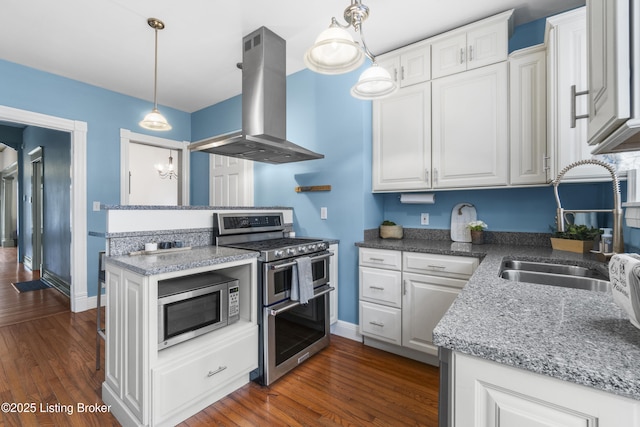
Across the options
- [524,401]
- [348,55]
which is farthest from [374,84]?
[524,401]

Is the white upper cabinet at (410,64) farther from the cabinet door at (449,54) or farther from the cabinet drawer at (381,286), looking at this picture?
the cabinet drawer at (381,286)

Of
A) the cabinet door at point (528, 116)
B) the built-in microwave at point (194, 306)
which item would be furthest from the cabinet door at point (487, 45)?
the built-in microwave at point (194, 306)

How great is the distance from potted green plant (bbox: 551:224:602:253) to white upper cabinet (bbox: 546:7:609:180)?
354 millimetres

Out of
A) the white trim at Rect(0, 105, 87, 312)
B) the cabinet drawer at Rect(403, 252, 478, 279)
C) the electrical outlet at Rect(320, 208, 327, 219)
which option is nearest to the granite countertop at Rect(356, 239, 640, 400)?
the cabinet drawer at Rect(403, 252, 478, 279)

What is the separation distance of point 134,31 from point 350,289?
3005mm

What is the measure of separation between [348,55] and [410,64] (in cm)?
123

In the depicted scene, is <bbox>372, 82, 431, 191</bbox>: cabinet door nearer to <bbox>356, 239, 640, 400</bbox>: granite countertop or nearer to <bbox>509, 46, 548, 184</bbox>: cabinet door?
<bbox>509, 46, 548, 184</bbox>: cabinet door

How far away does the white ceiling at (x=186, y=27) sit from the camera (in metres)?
2.20

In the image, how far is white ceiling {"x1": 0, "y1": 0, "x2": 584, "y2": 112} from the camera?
220 centimetres

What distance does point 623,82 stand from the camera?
62cm

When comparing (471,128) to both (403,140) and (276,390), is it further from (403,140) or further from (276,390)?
(276,390)

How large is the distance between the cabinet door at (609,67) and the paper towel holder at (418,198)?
1.82 m

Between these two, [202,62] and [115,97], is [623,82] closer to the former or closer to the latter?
[202,62]

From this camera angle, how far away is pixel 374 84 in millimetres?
1812
